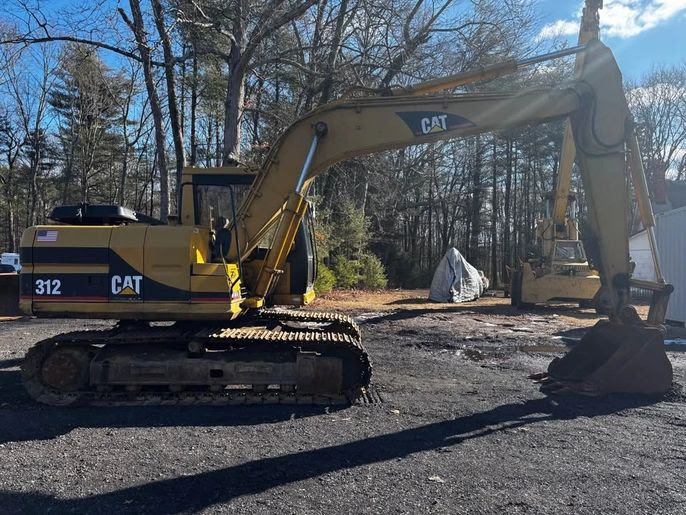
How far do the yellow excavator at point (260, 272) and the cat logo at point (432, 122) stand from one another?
0.06ft

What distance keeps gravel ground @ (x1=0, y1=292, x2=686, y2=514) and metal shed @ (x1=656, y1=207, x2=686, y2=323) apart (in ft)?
27.4

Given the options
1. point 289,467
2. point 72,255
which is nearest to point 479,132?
point 289,467

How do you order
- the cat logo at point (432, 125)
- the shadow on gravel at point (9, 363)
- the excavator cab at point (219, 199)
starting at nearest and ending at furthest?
the cat logo at point (432, 125) < the excavator cab at point (219, 199) < the shadow on gravel at point (9, 363)

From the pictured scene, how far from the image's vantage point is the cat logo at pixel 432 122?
6.96m

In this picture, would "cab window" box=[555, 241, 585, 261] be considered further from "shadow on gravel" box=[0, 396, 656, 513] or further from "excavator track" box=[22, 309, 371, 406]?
"excavator track" box=[22, 309, 371, 406]

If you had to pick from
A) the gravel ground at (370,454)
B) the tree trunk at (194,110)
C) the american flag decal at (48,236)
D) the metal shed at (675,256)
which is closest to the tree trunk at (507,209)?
the tree trunk at (194,110)

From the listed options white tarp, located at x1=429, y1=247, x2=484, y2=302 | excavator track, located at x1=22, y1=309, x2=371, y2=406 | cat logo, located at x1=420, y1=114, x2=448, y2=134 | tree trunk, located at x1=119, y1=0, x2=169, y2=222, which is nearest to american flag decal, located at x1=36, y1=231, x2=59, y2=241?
excavator track, located at x1=22, y1=309, x2=371, y2=406

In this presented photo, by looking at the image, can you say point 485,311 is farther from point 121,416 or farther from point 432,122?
point 121,416

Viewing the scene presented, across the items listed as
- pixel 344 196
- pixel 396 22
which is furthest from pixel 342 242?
pixel 396 22

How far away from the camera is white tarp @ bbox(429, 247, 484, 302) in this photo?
2091cm

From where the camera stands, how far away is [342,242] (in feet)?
87.0

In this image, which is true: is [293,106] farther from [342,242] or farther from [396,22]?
[396,22]

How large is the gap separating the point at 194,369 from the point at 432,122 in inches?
162

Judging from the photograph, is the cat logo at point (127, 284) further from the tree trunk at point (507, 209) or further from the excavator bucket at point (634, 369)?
the tree trunk at point (507, 209)
